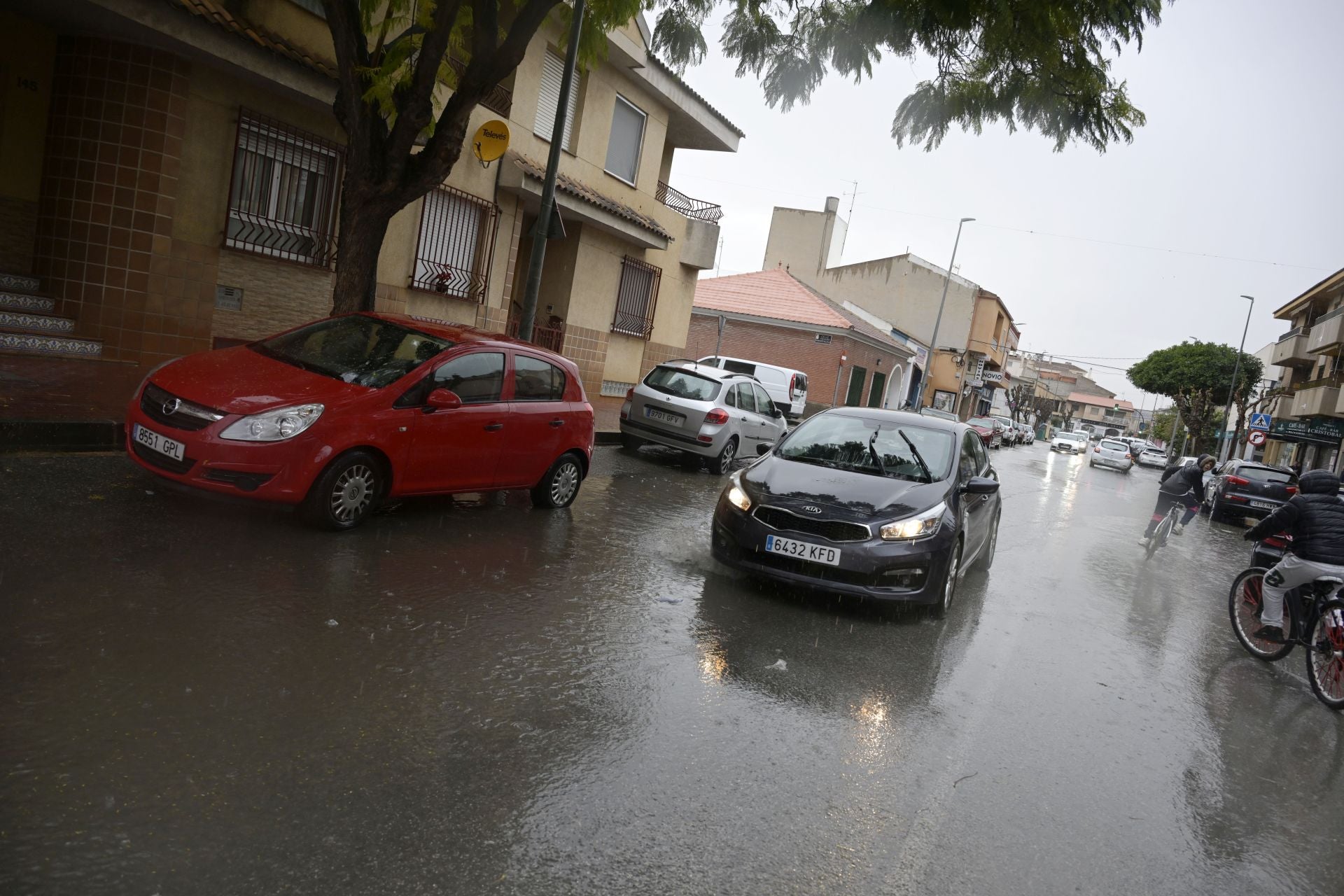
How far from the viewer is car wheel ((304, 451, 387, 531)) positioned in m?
6.46

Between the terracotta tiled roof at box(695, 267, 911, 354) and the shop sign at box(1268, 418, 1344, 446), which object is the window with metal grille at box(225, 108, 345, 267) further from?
the shop sign at box(1268, 418, 1344, 446)

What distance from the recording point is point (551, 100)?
716 inches

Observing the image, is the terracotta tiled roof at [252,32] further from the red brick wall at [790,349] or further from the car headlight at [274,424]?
the red brick wall at [790,349]

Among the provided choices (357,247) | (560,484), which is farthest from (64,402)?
(560,484)

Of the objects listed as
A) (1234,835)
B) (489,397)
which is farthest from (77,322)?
(1234,835)

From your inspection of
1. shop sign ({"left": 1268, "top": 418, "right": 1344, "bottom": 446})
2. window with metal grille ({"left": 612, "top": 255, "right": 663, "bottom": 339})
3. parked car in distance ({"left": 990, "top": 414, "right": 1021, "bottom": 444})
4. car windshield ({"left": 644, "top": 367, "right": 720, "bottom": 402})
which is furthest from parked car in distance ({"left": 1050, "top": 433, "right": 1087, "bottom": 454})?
car windshield ({"left": 644, "top": 367, "right": 720, "bottom": 402})

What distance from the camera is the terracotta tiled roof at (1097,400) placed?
162 metres

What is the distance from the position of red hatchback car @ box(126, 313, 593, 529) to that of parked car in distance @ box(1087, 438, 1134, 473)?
4082 cm

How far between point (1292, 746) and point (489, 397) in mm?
6121

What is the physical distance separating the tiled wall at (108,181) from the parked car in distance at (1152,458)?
6090 cm

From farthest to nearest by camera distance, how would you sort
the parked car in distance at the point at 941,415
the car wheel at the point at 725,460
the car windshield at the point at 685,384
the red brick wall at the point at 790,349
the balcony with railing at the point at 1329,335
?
1. the balcony with railing at the point at 1329,335
2. the red brick wall at the point at 790,349
3. the car wheel at the point at 725,460
4. the car windshield at the point at 685,384
5. the parked car in distance at the point at 941,415

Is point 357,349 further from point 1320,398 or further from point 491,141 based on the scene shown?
point 1320,398

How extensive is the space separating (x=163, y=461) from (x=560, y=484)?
363 cm

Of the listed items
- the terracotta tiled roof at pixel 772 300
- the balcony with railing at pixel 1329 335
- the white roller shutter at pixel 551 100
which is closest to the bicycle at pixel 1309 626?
the white roller shutter at pixel 551 100
